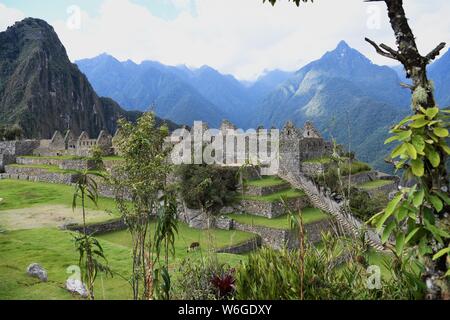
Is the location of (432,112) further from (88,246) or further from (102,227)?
(102,227)

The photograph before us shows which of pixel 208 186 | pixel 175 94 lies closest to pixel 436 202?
pixel 208 186

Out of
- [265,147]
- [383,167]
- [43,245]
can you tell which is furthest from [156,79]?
[43,245]

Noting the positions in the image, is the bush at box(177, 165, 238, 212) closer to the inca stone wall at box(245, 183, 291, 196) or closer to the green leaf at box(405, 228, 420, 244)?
the inca stone wall at box(245, 183, 291, 196)

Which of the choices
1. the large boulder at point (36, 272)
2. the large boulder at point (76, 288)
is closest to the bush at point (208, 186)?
the large boulder at point (36, 272)

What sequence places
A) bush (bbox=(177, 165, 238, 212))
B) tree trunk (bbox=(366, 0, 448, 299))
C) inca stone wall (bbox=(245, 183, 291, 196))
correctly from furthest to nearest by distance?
inca stone wall (bbox=(245, 183, 291, 196)) < bush (bbox=(177, 165, 238, 212)) < tree trunk (bbox=(366, 0, 448, 299))

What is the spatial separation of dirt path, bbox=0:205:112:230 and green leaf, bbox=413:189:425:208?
13942 millimetres

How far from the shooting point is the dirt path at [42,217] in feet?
48.5

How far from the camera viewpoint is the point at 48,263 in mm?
9297

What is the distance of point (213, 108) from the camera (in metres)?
132

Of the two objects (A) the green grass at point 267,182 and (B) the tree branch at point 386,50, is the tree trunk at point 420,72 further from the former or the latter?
(A) the green grass at point 267,182

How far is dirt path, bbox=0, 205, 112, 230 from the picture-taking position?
1477 centimetres

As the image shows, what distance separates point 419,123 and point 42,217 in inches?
640

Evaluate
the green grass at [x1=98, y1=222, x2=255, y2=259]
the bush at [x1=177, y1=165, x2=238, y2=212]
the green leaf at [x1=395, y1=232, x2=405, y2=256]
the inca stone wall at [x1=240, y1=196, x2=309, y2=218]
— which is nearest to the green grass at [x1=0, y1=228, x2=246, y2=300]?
the green grass at [x1=98, y1=222, x2=255, y2=259]
